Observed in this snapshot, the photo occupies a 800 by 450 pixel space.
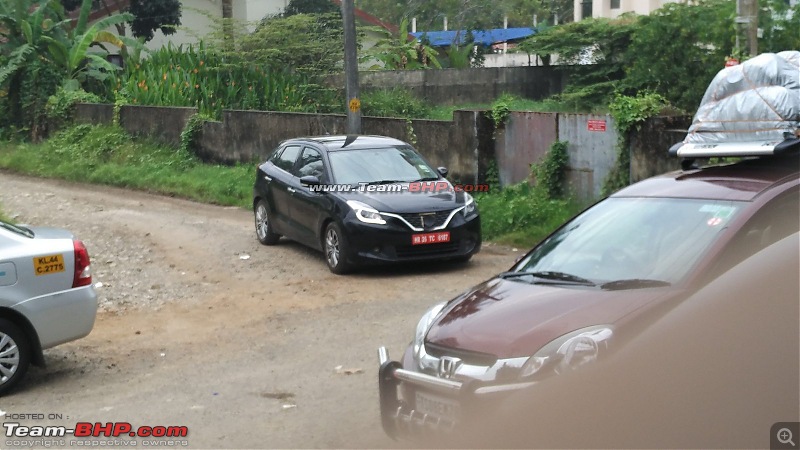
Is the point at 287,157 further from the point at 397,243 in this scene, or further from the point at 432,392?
the point at 432,392

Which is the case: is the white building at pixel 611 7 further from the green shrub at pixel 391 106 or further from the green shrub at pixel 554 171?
the green shrub at pixel 554 171

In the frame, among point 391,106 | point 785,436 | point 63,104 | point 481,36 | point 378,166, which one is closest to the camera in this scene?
point 785,436

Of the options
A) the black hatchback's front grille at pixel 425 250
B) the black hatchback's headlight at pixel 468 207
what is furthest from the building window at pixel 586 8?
the black hatchback's front grille at pixel 425 250

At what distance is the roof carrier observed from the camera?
23.0 feet

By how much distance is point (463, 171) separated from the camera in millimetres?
16766

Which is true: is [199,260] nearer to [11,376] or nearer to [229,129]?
[11,376]

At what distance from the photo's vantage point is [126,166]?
23.3m

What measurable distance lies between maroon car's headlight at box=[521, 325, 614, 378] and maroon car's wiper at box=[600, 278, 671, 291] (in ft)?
1.31

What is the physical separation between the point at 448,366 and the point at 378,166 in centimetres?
812

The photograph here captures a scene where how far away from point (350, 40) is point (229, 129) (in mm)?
5793

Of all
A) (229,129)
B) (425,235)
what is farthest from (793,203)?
(229,129)

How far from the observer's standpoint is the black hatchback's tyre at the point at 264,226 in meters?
14.6

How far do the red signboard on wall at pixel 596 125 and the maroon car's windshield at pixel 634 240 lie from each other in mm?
8189

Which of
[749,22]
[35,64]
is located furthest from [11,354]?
[35,64]
